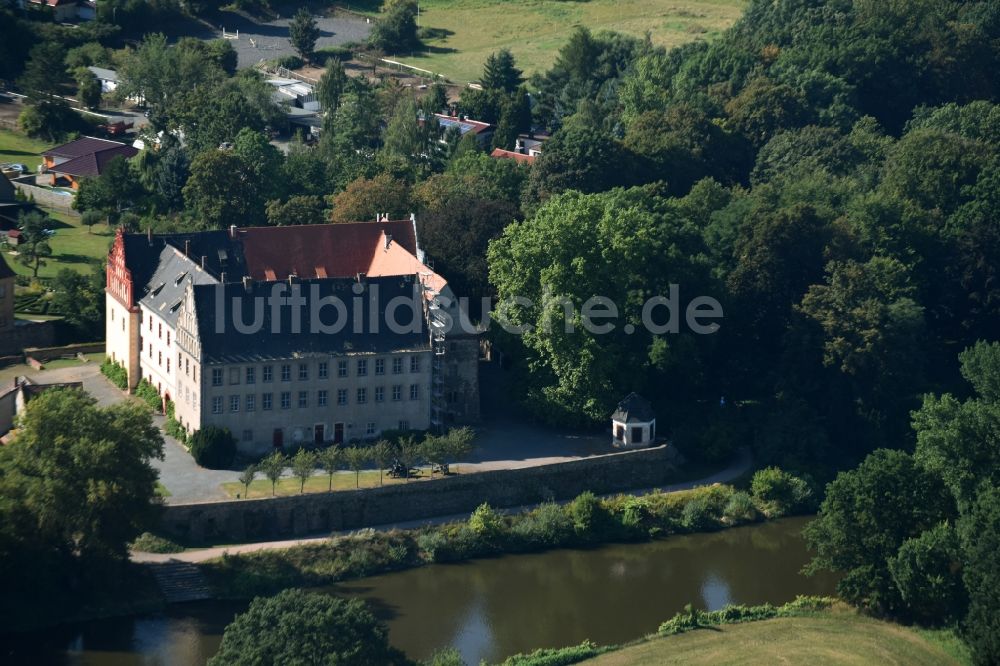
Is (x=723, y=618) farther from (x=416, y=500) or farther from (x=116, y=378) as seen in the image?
(x=116, y=378)

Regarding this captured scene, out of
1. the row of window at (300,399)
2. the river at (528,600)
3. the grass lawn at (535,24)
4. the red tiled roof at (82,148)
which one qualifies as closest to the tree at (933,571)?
the river at (528,600)

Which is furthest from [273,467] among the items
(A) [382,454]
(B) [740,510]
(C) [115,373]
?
(B) [740,510]

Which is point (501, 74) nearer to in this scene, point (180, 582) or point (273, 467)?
point (273, 467)

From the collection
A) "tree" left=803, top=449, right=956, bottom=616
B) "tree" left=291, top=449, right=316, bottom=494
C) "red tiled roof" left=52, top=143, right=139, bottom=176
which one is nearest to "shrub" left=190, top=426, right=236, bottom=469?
"tree" left=291, top=449, right=316, bottom=494

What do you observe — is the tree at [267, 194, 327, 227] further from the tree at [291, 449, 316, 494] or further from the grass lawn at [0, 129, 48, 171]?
the tree at [291, 449, 316, 494]

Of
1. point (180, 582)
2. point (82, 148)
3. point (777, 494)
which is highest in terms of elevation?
point (82, 148)

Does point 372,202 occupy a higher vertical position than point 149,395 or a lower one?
higher

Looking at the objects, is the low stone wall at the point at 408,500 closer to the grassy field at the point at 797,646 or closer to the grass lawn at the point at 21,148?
the grassy field at the point at 797,646
